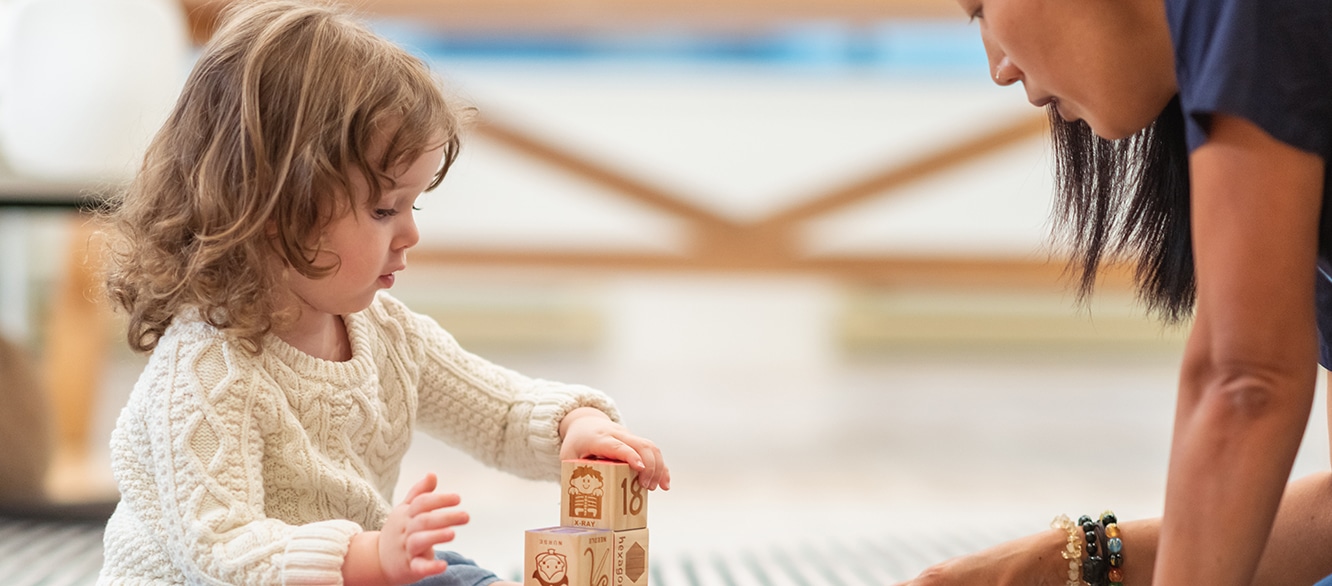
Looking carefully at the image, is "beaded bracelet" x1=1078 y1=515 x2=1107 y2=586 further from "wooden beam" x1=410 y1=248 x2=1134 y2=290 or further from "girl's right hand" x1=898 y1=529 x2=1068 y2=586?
"wooden beam" x1=410 y1=248 x2=1134 y2=290

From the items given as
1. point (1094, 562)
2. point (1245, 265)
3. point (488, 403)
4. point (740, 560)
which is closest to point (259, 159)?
point (488, 403)

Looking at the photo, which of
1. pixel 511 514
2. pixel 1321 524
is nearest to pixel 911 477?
pixel 511 514

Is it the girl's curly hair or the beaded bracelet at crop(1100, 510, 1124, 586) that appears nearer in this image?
the girl's curly hair

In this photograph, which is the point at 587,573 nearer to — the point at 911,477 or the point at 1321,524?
the point at 1321,524

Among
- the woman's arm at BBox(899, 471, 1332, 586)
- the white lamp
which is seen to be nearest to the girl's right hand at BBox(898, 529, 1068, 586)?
the woman's arm at BBox(899, 471, 1332, 586)

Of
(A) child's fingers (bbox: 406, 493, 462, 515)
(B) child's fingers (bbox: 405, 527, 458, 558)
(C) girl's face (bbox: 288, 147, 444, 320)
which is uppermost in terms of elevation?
(C) girl's face (bbox: 288, 147, 444, 320)

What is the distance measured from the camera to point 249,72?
870 mm

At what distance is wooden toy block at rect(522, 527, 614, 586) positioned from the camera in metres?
0.86

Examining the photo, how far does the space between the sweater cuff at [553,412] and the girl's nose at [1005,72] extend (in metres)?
0.41

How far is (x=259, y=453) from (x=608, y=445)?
0.25m

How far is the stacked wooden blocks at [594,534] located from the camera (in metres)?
0.87

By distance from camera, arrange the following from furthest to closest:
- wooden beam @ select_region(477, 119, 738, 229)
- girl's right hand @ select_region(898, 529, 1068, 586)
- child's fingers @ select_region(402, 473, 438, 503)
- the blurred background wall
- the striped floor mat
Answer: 1. wooden beam @ select_region(477, 119, 738, 229)
2. the blurred background wall
3. the striped floor mat
4. girl's right hand @ select_region(898, 529, 1068, 586)
5. child's fingers @ select_region(402, 473, 438, 503)

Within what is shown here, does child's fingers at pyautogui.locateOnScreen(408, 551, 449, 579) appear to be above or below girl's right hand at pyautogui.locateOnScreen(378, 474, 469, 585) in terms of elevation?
below

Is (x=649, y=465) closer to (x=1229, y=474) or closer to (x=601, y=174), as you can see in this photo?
(x=1229, y=474)
